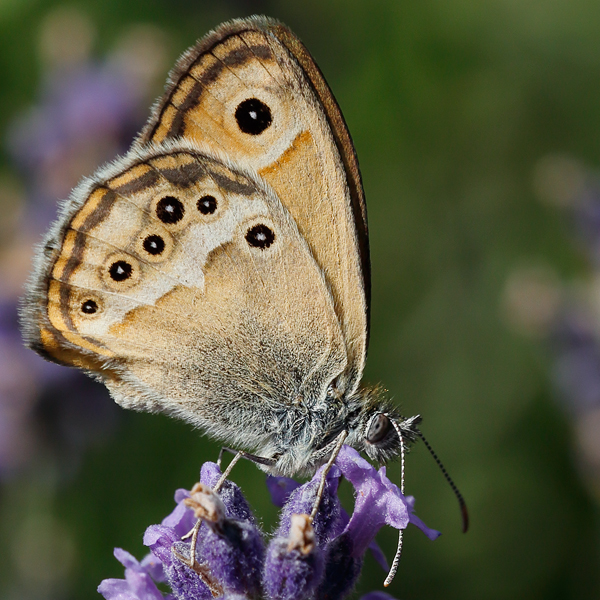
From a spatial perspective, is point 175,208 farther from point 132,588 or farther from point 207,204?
point 132,588

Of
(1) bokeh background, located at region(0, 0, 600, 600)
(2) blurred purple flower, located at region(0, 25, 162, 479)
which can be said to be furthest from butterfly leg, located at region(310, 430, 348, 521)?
(2) blurred purple flower, located at region(0, 25, 162, 479)

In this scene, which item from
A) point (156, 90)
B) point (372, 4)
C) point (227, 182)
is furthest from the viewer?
point (372, 4)

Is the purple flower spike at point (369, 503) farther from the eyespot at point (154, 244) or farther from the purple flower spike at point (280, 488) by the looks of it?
the eyespot at point (154, 244)

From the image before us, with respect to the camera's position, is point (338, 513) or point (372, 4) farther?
point (372, 4)

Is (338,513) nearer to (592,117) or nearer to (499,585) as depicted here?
(499,585)

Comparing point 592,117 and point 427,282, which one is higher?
point 592,117

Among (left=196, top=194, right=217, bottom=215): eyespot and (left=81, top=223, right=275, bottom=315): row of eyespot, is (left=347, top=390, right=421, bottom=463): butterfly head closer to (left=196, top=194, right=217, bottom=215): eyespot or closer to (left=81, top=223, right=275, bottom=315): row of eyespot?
(left=81, top=223, right=275, bottom=315): row of eyespot

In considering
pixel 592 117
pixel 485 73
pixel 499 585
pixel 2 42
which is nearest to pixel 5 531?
pixel 499 585
